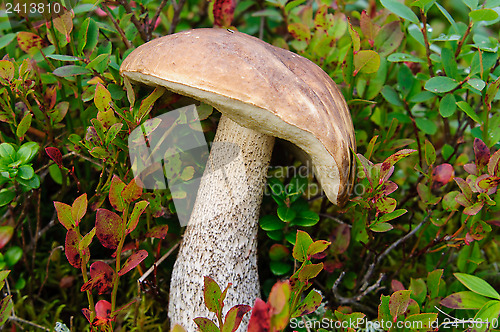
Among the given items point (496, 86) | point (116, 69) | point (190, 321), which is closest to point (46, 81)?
point (116, 69)

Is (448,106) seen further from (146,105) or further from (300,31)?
(146,105)

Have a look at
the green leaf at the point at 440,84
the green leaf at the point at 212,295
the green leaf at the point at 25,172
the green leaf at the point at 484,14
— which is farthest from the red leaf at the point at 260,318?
the green leaf at the point at 484,14

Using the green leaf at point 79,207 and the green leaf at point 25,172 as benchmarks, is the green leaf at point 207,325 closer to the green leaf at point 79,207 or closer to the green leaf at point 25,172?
the green leaf at point 79,207

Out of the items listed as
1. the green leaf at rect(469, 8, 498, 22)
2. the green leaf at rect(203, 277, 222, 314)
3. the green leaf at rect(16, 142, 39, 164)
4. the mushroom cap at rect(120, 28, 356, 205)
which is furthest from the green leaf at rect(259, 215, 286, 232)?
the green leaf at rect(469, 8, 498, 22)

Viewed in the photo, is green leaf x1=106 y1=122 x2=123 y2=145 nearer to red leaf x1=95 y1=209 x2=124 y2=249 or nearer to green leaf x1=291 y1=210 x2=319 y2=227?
red leaf x1=95 y1=209 x2=124 y2=249

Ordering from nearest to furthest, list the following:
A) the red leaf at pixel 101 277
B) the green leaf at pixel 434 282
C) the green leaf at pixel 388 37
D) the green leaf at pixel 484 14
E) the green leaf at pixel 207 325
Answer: the green leaf at pixel 207 325 → the red leaf at pixel 101 277 → the green leaf at pixel 484 14 → the green leaf at pixel 434 282 → the green leaf at pixel 388 37

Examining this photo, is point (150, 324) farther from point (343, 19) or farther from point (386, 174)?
point (343, 19)

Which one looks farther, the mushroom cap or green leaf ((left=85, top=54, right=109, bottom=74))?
green leaf ((left=85, top=54, right=109, bottom=74))
